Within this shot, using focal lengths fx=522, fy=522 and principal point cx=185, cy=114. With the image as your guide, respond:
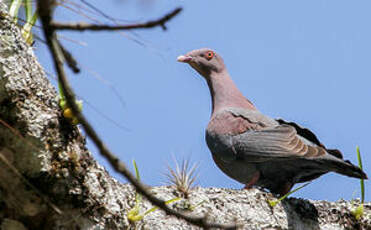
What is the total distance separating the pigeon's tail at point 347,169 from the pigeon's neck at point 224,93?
5.37 feet

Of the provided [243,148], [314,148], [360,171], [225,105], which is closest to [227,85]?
[225,105]

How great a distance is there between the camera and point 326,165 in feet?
15.1

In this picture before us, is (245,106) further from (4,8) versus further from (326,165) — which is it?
(4,8)

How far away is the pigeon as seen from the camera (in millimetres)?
4668

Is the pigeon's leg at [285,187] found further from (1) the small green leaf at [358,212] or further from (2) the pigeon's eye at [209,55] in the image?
(2) the pigeon's eye at [209,55]

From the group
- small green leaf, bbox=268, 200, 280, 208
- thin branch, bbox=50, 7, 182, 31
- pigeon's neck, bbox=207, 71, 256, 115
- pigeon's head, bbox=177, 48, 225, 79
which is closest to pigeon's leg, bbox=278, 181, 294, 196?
pigeon's neck, bbox=207, 71, 256, 115

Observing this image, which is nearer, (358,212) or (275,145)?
(358,212)

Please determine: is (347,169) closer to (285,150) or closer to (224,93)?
(285,150)

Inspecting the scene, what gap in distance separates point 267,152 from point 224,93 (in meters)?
1.42

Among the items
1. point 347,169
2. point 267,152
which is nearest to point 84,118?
Answer: point 347,169

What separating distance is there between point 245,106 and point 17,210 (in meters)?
3.61

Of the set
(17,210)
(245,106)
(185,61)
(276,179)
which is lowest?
(17,210)

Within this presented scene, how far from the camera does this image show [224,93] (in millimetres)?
6055

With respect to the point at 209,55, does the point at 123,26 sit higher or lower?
lower
